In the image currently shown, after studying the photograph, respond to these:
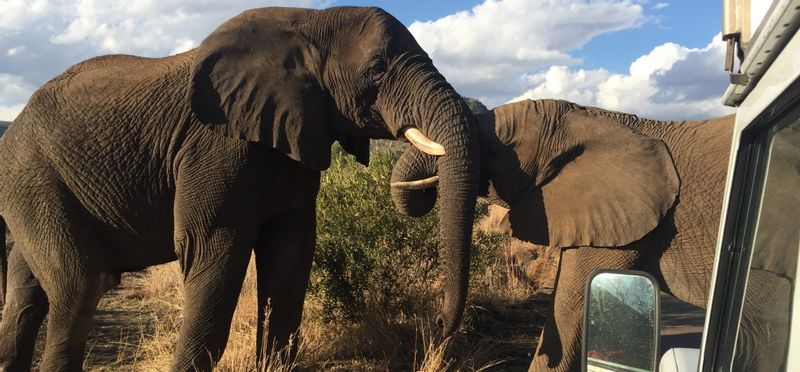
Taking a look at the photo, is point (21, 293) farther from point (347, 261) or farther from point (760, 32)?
point (760, 32)

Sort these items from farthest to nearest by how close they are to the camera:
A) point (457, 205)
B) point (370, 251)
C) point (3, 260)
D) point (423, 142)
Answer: point (370, 251), point (3, 260), point (423, 142), point (457, 205)

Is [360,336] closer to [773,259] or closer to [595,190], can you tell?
[595,190]

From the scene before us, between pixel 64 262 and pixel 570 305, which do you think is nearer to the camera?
pixel 570 305

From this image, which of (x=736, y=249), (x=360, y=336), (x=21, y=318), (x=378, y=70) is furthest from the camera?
(x=360, y=336)

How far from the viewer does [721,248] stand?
1.74m

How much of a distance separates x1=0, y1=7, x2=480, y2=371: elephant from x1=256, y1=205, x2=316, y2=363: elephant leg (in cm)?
29

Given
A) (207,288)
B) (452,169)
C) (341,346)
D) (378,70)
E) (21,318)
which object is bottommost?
(341,346)

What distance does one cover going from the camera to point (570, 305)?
4.65 metres

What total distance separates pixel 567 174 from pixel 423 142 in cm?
110

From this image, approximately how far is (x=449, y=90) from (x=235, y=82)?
4.35 feet

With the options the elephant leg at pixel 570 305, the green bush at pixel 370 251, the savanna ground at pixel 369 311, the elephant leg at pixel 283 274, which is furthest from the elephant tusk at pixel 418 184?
the green bush at pixel 370 251

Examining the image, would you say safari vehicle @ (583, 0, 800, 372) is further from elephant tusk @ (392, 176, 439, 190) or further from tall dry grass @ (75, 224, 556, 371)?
tall dry grass @ (75, 224, 556, 371)

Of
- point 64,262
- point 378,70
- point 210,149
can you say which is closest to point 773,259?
point 378,70

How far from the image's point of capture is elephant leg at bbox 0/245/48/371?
17.9 ft
